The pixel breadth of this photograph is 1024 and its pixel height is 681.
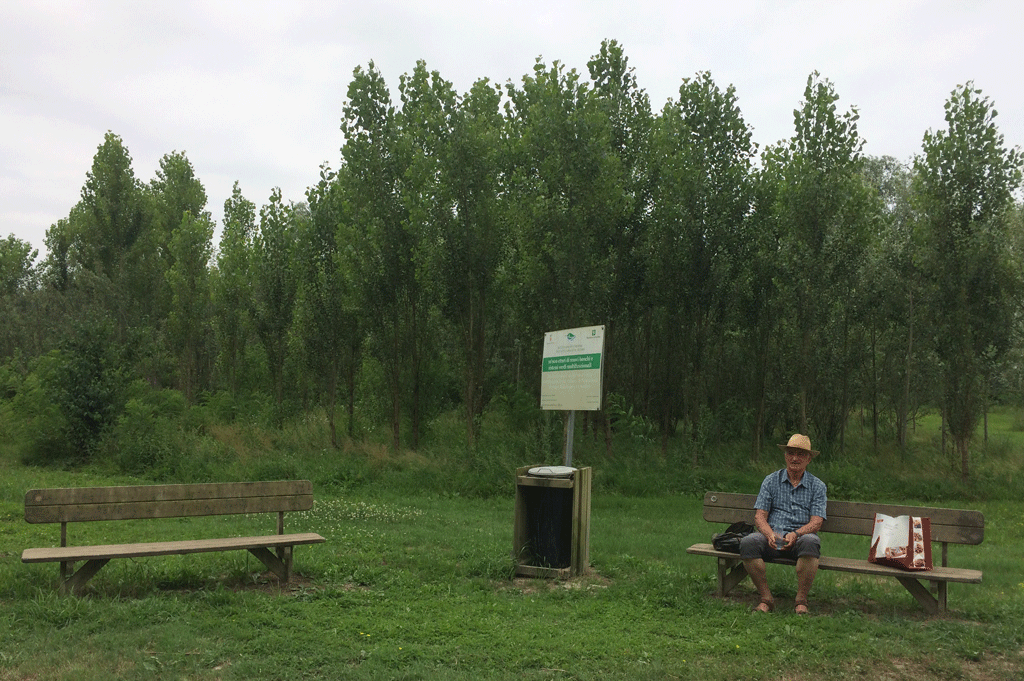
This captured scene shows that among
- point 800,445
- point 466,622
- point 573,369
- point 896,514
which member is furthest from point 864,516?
point 466,622

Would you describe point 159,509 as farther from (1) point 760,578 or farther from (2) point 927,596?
(2) point 927,596

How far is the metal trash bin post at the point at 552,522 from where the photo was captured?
8.53 m

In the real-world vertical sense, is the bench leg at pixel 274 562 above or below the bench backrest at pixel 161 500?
below

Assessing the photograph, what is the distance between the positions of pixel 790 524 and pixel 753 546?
0.45m

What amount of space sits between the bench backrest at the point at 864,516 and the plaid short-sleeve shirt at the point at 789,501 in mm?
216

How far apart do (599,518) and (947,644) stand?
753 cm

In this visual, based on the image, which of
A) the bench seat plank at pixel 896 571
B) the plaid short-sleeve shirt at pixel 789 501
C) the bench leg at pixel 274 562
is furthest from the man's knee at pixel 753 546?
the bench leg at pixel 274 562

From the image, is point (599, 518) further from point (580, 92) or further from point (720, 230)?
point (580, 92)

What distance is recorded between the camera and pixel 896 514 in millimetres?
7488

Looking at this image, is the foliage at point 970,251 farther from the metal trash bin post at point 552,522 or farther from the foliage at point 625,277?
the metal trash bin post at point 552,522

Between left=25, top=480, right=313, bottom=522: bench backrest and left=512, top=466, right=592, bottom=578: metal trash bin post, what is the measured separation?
2183 millimetres

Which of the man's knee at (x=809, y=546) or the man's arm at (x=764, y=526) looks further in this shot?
the man's arm at (x=764, y=526)

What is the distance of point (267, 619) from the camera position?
21.1 feet

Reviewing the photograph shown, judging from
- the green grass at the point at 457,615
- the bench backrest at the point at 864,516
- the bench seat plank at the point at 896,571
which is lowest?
the green grass at the point at 457,615
